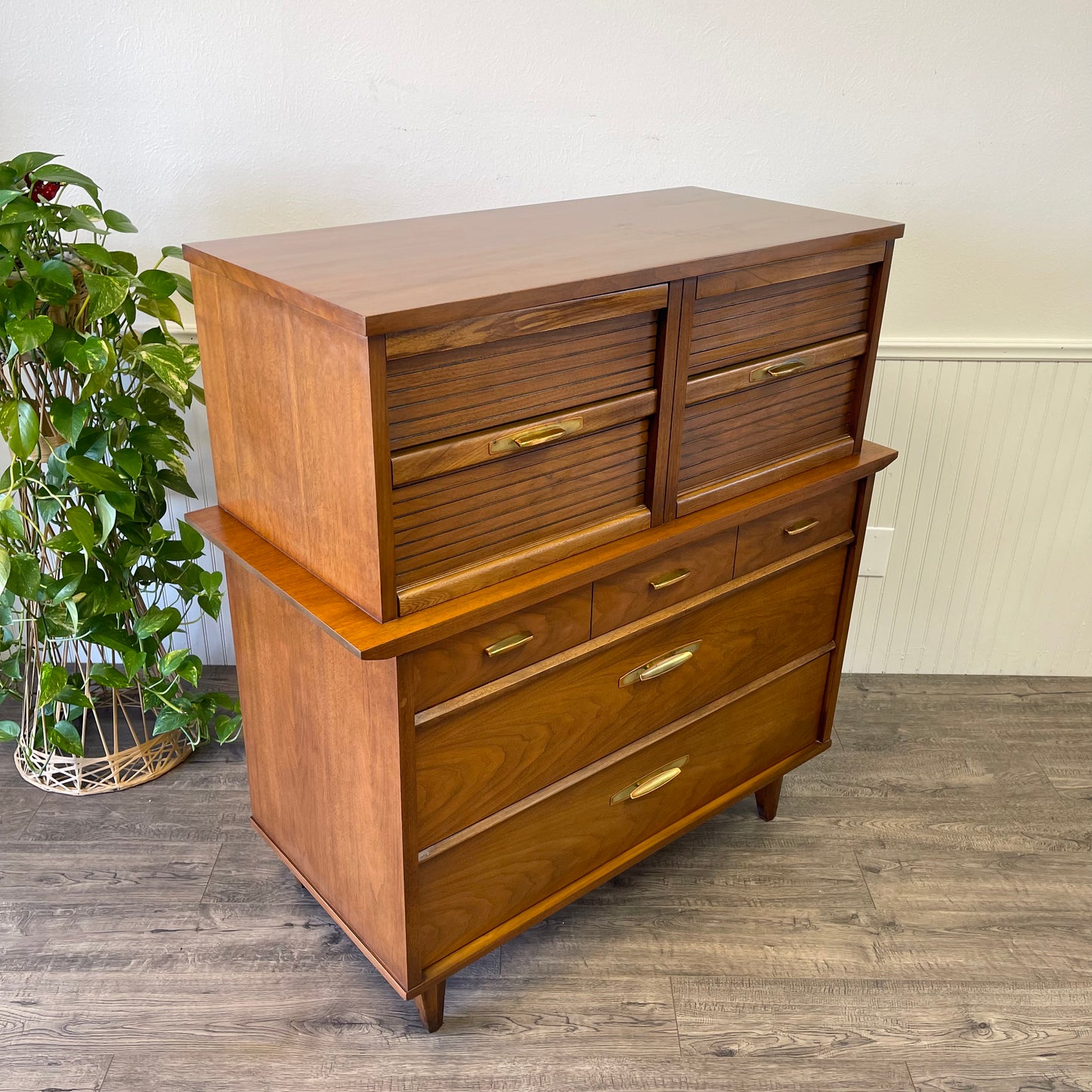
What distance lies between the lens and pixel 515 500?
4.43 feet

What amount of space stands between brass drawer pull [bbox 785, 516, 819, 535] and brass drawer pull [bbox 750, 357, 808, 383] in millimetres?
271

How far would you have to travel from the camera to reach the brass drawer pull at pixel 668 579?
156 cm

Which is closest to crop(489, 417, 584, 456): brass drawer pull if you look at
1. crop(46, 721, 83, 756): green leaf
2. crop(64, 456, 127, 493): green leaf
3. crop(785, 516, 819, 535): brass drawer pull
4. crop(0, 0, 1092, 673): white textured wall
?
crop(785, 516, 819, 535): brass drawer pull

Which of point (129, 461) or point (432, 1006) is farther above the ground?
point (129, 461)

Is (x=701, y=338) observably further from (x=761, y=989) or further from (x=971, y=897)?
(x=971, y=897)

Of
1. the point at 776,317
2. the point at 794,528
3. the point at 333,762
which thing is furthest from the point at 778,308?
the point at 333,762

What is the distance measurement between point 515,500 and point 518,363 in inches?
7.1

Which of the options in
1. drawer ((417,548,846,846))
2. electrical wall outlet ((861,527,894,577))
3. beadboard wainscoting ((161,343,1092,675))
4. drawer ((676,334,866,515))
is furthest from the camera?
electrical wall outlet ((861,527,894,577))

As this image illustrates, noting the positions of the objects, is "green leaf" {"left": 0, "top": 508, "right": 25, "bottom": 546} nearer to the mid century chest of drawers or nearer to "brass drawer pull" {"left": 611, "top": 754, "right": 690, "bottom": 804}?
the mid century chest of drawers

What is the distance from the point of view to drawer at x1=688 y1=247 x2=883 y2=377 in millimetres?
1448

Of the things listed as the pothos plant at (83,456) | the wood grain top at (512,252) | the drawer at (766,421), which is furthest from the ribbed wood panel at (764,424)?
the pothos plant at (83,456)

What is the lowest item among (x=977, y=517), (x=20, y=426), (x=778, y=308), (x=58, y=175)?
(x=977, y=517)

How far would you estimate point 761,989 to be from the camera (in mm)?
1724

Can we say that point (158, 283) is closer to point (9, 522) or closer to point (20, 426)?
point (20, 426)
